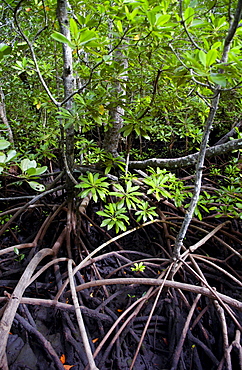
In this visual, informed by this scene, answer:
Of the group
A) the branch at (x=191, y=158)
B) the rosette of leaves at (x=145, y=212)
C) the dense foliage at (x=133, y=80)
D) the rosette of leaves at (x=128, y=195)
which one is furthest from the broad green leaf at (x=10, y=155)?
the branch at (x=191, y=158)

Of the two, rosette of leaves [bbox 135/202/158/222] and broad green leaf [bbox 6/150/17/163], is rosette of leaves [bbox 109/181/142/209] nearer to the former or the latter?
rosette of leaves [bbox 135/202/158/222]

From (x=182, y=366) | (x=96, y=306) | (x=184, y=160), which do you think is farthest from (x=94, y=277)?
(x=184, y=160)

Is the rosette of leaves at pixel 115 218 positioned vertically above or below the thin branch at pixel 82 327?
above

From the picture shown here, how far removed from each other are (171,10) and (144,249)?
6.72 feet

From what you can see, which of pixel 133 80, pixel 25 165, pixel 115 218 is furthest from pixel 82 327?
pixel 133 80

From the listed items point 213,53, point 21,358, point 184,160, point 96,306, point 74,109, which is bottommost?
point 96,306

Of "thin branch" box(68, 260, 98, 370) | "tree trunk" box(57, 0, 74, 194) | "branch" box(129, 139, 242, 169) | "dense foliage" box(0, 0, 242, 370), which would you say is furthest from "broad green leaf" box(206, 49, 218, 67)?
"thin branch" box(68, 260, 98, 370)

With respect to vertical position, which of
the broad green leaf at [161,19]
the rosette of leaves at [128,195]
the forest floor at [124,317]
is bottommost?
the forest floor at [124,317]

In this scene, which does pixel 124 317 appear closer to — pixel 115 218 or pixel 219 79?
pixel 115 218

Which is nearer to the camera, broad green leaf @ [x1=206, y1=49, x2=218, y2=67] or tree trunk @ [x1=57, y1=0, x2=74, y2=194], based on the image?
broad green leaf @ [x1=206, y1=49, x2=218, y2=67]

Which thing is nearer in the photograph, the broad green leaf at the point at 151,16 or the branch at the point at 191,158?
the broad green leaf at the point at 151,16

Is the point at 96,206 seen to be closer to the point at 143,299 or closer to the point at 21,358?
the point at 143,299

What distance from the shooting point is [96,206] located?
8.39ft

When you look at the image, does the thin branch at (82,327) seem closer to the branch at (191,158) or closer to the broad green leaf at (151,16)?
the branch at (191,158)
